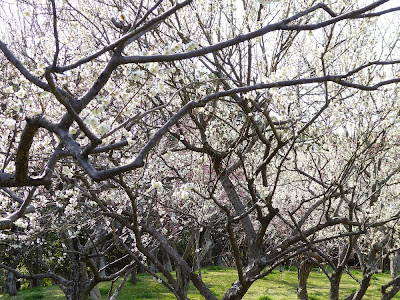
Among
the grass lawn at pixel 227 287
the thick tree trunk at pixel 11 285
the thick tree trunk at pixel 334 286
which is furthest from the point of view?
the thick tree trunk at pixel 11 285

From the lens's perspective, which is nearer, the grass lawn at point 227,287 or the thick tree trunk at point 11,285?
the grass lawn at point 227,287

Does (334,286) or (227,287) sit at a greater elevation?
(334,286)

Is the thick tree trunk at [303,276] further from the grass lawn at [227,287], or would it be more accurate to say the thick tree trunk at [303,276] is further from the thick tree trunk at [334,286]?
the thick tree trunk at [334,286]

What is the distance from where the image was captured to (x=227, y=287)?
52.5ft

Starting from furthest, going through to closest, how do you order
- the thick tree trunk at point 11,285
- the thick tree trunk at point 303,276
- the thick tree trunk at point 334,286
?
1. the thick tree trunk at point 11,285
2. the thick tree trunk at point 303,276
3. the thick tree trunk at point 334,286

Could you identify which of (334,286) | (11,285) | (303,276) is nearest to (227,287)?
(303,276)

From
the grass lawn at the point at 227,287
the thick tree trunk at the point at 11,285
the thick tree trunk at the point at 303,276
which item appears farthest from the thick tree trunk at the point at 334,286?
the thick tree trunk at the point at 11,285

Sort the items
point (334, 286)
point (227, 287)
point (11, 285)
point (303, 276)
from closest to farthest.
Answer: point (334, 286)
point (303, 276)
point (227, 287)
point (11, 285)

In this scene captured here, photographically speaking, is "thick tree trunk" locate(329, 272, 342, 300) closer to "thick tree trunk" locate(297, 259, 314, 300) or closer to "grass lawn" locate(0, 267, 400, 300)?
"thick tree trunk" locate(297, 259, 314, 300)

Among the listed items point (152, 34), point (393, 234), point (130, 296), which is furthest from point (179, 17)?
point (130, 296)

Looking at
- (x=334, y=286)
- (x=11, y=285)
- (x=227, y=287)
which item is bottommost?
(x=11, y=285)

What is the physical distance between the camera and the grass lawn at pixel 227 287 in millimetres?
14363

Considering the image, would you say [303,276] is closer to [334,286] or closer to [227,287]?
[227,287]

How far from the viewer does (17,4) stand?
5910 millimetres
